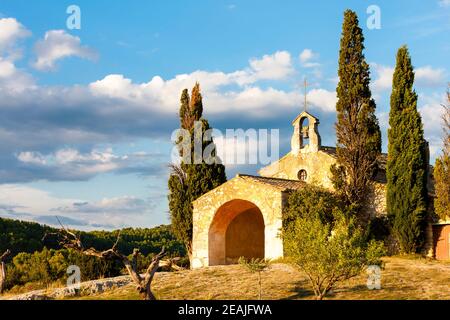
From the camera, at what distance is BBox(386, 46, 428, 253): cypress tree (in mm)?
31016

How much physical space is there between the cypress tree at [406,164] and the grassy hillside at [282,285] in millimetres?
3730

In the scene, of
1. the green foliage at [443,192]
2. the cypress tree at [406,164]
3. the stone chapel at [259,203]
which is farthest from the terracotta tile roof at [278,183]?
the green foliage at [443,192]

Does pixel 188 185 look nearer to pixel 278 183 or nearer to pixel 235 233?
pixel 235 233

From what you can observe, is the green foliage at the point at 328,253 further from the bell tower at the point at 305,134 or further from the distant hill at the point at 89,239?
the distant hill at the point at 89,239

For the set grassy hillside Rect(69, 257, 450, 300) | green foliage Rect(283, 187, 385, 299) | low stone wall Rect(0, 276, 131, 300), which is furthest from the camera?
low stone wall Rect(0, 276, 131, 300)

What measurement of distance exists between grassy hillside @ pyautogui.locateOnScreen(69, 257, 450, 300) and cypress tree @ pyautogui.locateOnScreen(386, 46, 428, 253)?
12.2 feet

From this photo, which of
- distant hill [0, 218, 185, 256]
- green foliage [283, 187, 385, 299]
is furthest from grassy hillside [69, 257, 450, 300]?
distant hill [0, 218, 185, 256]

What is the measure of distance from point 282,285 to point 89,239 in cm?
3594

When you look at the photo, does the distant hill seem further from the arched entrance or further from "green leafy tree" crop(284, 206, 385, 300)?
"green leafy tree" crop(284, 206, 385, 300)

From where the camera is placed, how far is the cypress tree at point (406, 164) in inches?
1221

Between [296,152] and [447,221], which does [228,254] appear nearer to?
[296,152]

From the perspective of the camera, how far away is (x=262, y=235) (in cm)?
3716

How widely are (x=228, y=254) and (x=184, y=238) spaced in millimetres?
3731
